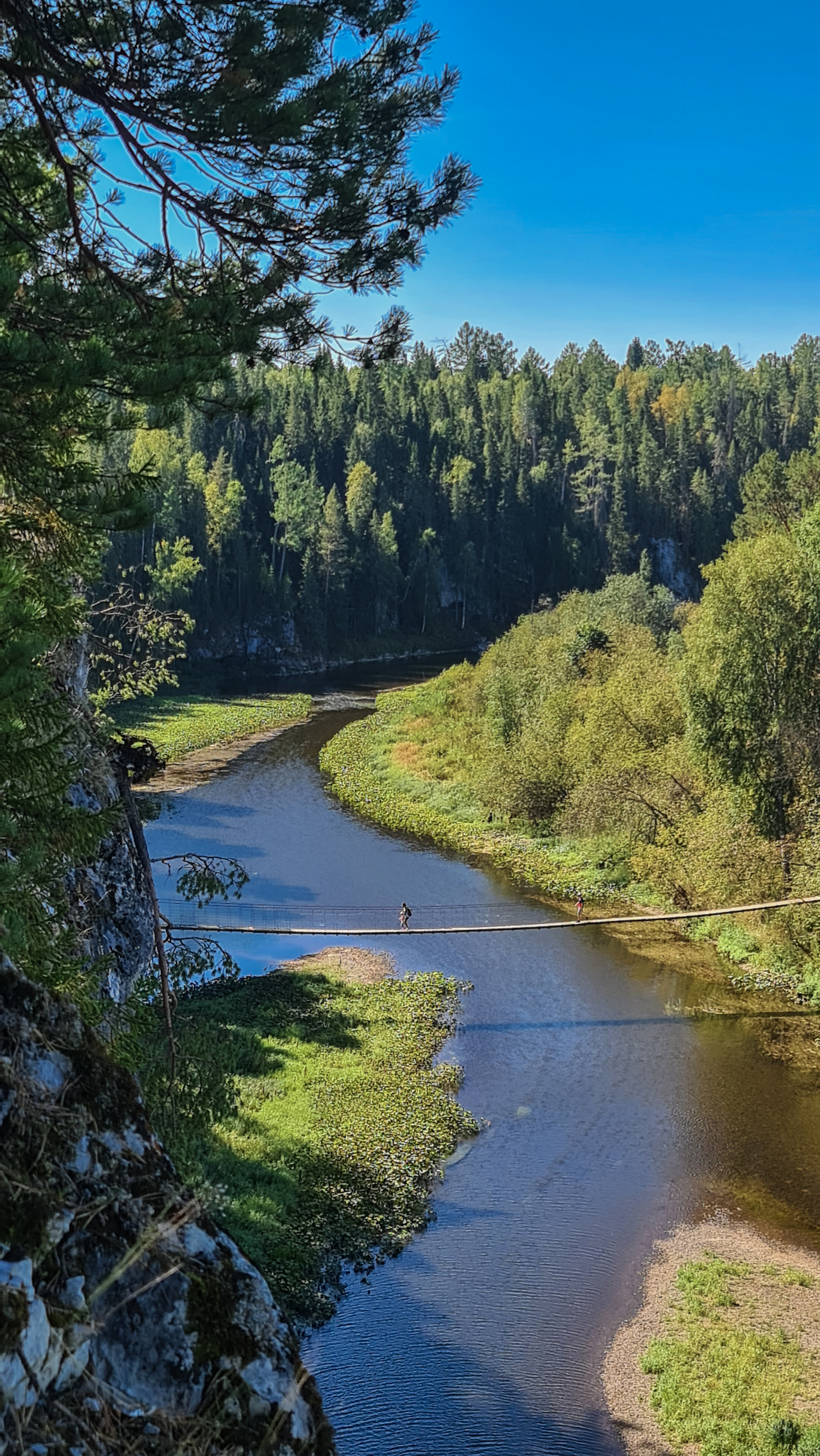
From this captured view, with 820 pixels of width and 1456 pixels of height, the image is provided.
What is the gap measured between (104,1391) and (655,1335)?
44.4ft

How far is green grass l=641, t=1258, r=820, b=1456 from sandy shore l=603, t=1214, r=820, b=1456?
0.15 metres

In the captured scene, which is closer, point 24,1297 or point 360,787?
point 24,1297

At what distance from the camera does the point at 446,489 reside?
383 feet

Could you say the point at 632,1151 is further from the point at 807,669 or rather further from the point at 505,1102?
the point at 807,669

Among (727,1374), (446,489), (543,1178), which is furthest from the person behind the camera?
(446,489)

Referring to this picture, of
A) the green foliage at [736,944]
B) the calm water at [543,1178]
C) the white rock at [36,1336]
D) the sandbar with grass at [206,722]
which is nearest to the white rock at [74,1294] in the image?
the white rock at [36,1336]

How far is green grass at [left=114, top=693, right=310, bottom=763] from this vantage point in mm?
56469

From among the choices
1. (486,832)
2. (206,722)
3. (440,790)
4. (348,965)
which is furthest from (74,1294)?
(206,722)

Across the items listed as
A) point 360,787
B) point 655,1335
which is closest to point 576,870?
point 360,787

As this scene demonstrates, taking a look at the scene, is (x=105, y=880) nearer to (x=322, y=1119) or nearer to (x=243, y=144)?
(x=243, y=144)

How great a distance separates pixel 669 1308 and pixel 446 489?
107m

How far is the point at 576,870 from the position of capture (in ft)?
116

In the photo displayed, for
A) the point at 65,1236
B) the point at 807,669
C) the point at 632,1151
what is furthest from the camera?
the point at 807,669

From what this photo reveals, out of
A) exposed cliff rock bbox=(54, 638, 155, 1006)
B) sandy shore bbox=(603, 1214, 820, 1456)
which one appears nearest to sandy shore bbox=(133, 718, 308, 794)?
sandy shore bbox=(603, 1214, 820, 1456)
